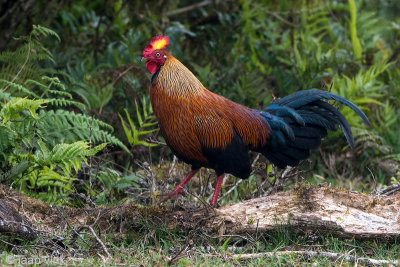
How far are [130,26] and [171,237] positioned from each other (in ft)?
16.1

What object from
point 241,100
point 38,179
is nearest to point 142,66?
point 241,100

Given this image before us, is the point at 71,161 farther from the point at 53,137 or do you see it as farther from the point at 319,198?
the point at 319,198

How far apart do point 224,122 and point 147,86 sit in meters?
2.46

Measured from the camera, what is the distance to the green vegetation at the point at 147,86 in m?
4.65

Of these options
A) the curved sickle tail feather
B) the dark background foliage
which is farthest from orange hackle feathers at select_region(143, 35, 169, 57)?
the dark background foliage

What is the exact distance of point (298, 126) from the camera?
4961 mm

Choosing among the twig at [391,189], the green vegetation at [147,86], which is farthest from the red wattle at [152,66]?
the twig at [391,189]

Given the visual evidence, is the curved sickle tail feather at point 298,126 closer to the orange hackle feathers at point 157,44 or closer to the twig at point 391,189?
the twig at point 391,189

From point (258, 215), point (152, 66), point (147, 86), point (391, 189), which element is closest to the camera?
point (258, 215)

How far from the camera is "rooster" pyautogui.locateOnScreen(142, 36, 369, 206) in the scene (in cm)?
454

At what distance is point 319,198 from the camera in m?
4.47

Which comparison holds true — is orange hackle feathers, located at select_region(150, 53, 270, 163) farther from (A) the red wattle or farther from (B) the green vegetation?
(B) the green vegetation

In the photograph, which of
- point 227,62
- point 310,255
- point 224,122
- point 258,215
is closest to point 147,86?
point 227,62

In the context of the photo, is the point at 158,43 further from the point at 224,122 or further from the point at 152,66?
the point at 224,122
